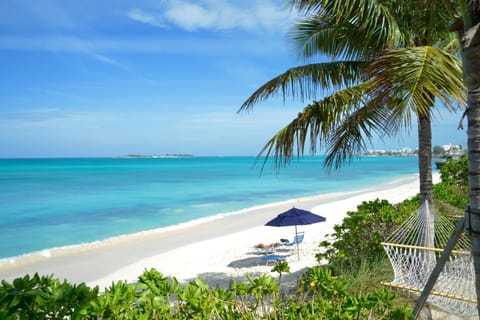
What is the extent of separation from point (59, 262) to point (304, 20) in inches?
308

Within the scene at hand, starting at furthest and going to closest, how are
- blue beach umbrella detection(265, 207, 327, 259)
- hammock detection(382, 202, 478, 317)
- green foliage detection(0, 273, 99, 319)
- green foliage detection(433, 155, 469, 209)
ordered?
green foliage detection(433, 155, 469, 209)
blue beach umbrella detection(265, 207, 327, 259)
hammock detection(382, 202, 478, 317)
green foliage detection(0, 273, 99, 319)

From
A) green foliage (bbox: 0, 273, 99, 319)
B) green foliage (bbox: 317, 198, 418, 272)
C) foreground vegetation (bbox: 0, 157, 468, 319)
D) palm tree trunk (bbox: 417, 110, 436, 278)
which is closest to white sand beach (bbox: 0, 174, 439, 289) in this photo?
green foliage (bbox: 317, 198, 418, 272)

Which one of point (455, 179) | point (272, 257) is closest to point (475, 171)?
point (272, 257)

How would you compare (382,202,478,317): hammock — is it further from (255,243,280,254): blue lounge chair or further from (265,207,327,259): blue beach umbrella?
(255,243,280,254): blue lounge chair

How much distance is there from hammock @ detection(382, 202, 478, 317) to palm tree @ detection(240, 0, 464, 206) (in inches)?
16.7

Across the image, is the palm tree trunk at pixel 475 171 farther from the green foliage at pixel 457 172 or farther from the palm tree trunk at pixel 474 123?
the green foliage at pixel 457 172

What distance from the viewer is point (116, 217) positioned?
1764 cm

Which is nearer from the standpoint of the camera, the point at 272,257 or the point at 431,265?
the point at 431,265

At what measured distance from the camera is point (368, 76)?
472 centimetres

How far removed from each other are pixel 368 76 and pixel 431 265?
2.23 metres

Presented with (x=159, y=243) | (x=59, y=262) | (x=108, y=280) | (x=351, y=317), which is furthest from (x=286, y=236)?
(x=351, y=317)

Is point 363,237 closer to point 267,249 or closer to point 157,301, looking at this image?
point 267,249

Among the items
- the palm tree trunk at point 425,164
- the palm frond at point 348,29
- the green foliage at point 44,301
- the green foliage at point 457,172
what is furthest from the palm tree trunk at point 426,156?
the green foliage at point 457,172

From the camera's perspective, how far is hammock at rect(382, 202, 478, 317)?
3394 mm
